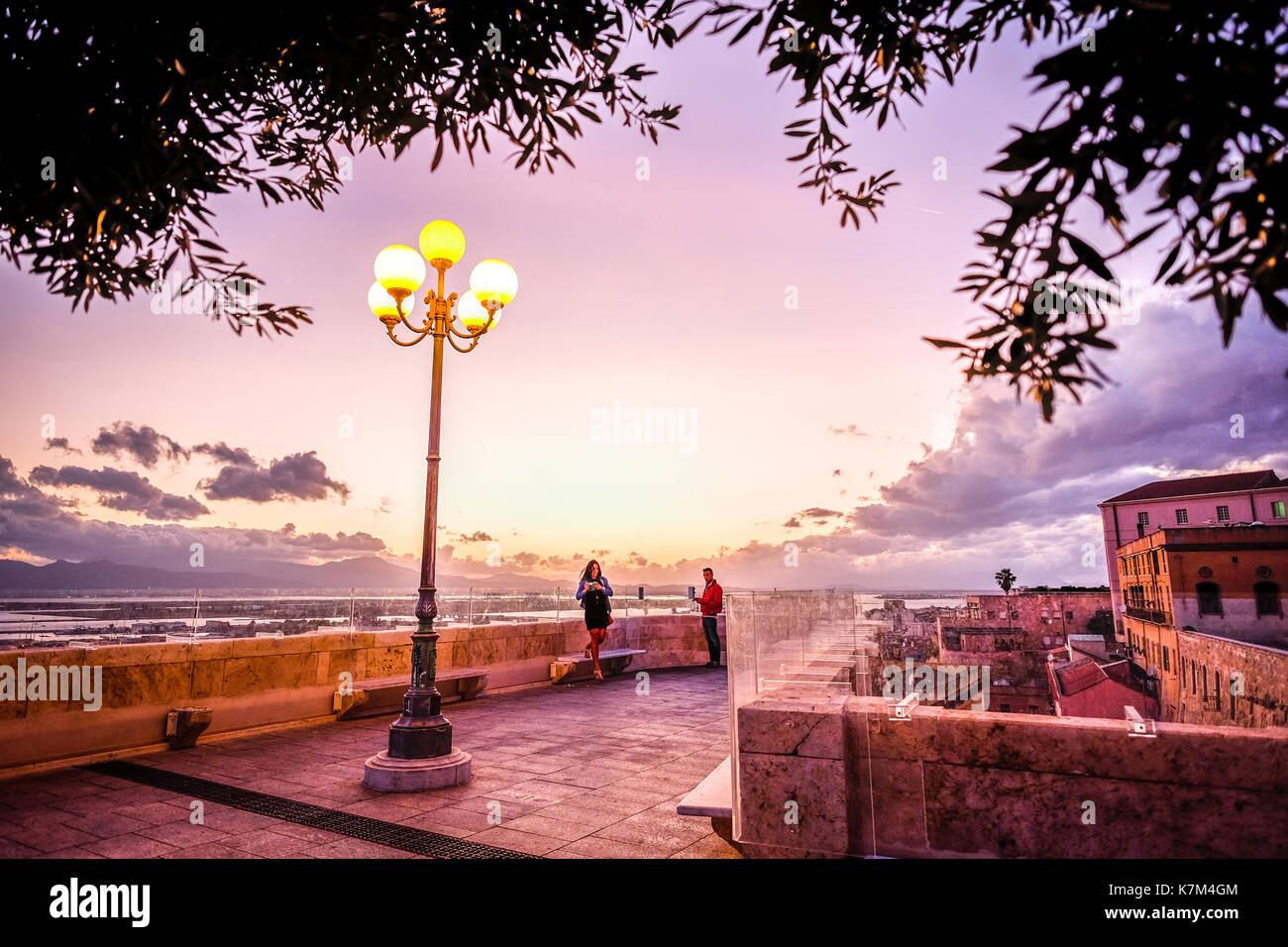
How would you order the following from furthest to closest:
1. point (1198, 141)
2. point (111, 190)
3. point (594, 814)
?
point (594, 814), point (111, 190), point (1198, 141)

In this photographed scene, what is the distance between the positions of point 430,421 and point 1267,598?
65852 mm

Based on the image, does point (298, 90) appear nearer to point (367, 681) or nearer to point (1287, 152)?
point (1287, 152)

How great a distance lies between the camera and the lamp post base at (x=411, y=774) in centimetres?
525

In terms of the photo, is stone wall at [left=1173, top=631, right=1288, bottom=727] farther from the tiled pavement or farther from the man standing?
the tiled pavement

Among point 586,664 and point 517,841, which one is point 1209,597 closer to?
point 586,664

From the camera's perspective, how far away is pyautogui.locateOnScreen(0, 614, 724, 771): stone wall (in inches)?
230

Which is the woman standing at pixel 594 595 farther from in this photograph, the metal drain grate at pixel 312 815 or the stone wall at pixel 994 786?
the stone wall at pixel 994 786

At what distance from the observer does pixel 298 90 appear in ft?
13.7

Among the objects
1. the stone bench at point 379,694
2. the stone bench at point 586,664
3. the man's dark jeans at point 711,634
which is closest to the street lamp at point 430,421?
the stone bench at point 379,694

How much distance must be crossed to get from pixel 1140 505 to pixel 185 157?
309 ft

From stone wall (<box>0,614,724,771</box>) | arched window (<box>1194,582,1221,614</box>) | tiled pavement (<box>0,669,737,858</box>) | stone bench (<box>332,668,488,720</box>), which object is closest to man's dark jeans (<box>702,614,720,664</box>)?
stone wall (<box>0,614,724,771</box>)

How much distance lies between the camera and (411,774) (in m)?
5.27

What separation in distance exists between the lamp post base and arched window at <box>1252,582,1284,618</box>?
64.6 meters

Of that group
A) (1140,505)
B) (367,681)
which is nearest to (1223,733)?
(367,681)
